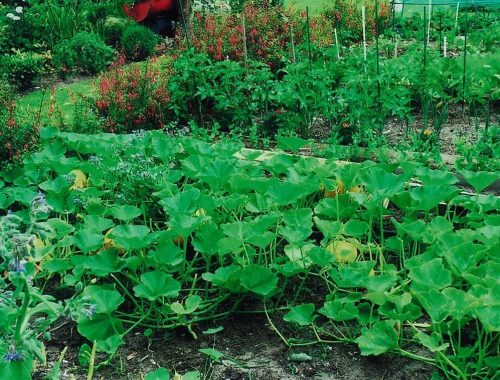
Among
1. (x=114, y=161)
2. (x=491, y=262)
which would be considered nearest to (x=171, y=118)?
(x=114, y=161)

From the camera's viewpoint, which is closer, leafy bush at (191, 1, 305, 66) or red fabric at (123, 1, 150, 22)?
leafy bush at (191, 1, 305, 66)

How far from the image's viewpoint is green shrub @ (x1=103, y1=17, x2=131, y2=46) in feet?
35.6

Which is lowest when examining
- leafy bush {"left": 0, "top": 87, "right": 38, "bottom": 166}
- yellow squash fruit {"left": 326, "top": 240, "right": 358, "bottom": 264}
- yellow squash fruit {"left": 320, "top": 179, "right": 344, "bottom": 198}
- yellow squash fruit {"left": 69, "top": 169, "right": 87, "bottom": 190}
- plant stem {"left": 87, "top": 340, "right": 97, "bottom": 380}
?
plant stem {"left": 87, "top": 340, "right": 97, "bottom": 380}

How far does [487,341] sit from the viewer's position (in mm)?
3096

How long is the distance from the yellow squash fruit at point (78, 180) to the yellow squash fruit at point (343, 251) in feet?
5.46

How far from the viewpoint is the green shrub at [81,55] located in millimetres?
9531

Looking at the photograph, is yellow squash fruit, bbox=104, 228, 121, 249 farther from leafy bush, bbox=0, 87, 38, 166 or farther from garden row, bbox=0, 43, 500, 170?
garden row, bbox=0, 43, 500, 170

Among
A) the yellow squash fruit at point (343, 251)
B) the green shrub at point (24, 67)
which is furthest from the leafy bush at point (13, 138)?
the green shrub at point (24, 67)

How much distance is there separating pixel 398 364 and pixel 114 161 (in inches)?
87.1

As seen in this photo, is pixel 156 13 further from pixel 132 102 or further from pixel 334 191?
pixel 334 191

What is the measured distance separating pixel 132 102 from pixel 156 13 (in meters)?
5.56

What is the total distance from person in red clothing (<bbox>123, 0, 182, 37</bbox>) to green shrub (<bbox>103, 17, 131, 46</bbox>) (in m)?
0.63

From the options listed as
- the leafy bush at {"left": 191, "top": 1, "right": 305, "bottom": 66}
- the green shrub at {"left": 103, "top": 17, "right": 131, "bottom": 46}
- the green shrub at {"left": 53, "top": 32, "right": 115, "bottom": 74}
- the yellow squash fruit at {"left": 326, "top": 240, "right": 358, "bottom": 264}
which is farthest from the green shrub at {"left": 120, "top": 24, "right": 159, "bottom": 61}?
the yellow squash fruit at {"left": 326, "top": 240, "right": 358, "bottom": 264}

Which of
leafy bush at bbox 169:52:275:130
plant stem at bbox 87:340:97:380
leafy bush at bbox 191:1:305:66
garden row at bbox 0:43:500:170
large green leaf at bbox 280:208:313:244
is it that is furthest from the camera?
leafy bush at bbox 191:1:305:66
